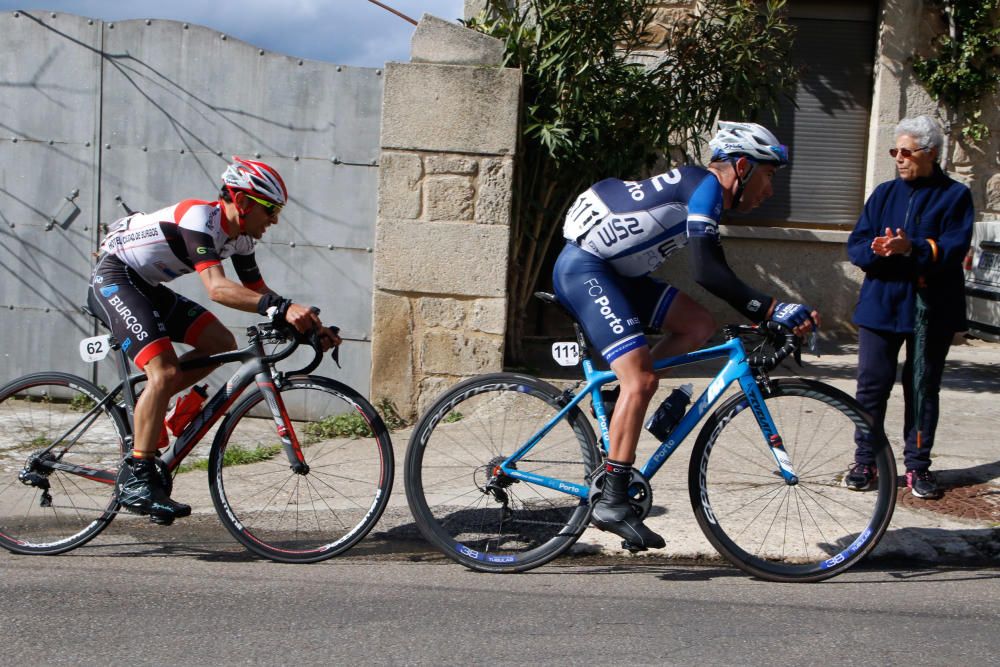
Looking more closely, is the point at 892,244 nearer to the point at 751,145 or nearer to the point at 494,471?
the point at 751,145

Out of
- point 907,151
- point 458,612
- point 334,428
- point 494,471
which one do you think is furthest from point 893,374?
point 334,428

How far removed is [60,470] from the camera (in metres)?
4.86

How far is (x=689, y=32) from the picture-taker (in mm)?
7707

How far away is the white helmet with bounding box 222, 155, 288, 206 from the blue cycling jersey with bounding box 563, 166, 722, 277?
51.9 inches

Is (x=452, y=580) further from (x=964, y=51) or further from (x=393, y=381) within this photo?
(x=964, y=51)

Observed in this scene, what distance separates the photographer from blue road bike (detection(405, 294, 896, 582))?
440 centimetres

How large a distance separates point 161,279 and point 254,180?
678 mm

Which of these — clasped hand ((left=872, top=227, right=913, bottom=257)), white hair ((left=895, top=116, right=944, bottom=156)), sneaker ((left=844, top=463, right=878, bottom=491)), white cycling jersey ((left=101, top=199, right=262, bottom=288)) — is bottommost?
sneaker ((left=844, top=463, right=878, bottom=491))

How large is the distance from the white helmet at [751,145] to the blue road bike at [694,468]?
0.71 metres

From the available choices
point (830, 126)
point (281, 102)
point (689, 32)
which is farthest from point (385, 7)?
point (830, 126)

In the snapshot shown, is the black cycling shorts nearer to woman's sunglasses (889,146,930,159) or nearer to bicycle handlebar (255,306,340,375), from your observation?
bicycle handlebar (255,306,340,375)

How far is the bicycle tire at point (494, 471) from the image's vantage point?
178 inches

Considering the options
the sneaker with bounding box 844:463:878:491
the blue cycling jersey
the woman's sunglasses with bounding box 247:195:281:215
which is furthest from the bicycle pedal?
the woman's sunglasses with bounding box 247:195:281:215

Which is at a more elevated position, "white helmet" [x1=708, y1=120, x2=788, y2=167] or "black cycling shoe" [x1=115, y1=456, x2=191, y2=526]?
"white helmet" [x1=708, y1=120, x2=788, y2=167]
